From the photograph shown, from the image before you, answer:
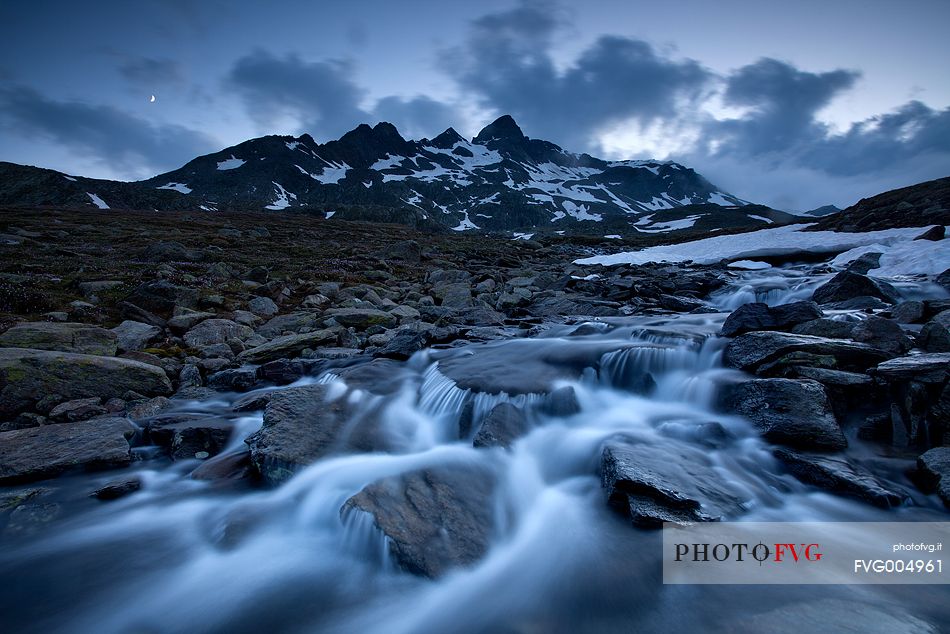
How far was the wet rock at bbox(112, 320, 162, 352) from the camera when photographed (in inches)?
361

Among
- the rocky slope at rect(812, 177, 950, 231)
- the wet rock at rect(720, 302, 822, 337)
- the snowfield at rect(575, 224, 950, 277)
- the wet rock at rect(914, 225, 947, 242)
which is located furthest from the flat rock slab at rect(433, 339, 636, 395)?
the rocky slope at rect(812, 177, 950, 231)

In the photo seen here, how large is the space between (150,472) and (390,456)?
3.22 meters

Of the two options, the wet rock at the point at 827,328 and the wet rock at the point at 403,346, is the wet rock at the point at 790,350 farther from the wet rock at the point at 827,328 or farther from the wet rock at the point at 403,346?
the wet rock at the point at 403,346

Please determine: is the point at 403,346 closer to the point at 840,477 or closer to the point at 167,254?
the point at 840,477

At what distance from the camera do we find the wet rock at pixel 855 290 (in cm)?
1161

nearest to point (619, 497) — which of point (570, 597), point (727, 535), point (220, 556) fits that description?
point (727, 535)

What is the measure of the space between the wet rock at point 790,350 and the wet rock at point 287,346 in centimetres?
894

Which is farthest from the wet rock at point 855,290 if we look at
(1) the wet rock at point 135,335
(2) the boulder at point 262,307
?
(1) the wet rock at point 135,335

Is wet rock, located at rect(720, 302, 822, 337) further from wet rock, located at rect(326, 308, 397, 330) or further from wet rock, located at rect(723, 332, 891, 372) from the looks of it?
wet rock, located at rect(326, 308, 397, 330)

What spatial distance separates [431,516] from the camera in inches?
162

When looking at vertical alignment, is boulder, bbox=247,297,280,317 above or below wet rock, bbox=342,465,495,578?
above

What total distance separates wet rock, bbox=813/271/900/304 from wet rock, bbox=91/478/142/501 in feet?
54.8

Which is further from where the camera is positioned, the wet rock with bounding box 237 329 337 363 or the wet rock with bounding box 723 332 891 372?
the wet rock with bounding box 237 329 337 363

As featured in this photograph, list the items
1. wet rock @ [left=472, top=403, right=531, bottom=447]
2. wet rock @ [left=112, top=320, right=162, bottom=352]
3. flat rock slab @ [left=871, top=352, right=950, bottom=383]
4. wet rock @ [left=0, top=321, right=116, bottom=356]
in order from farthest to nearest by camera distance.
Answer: wet rock @ [left=112, top=320, right=162, bottom=352] → wet rock @ [left=0, top=321, right=116, bottom=356] → wet rock @ [left=472, top=403, right=531, bottom=447] → flat rock slab @ [left=871, top=352, right=950, bottom=383]
